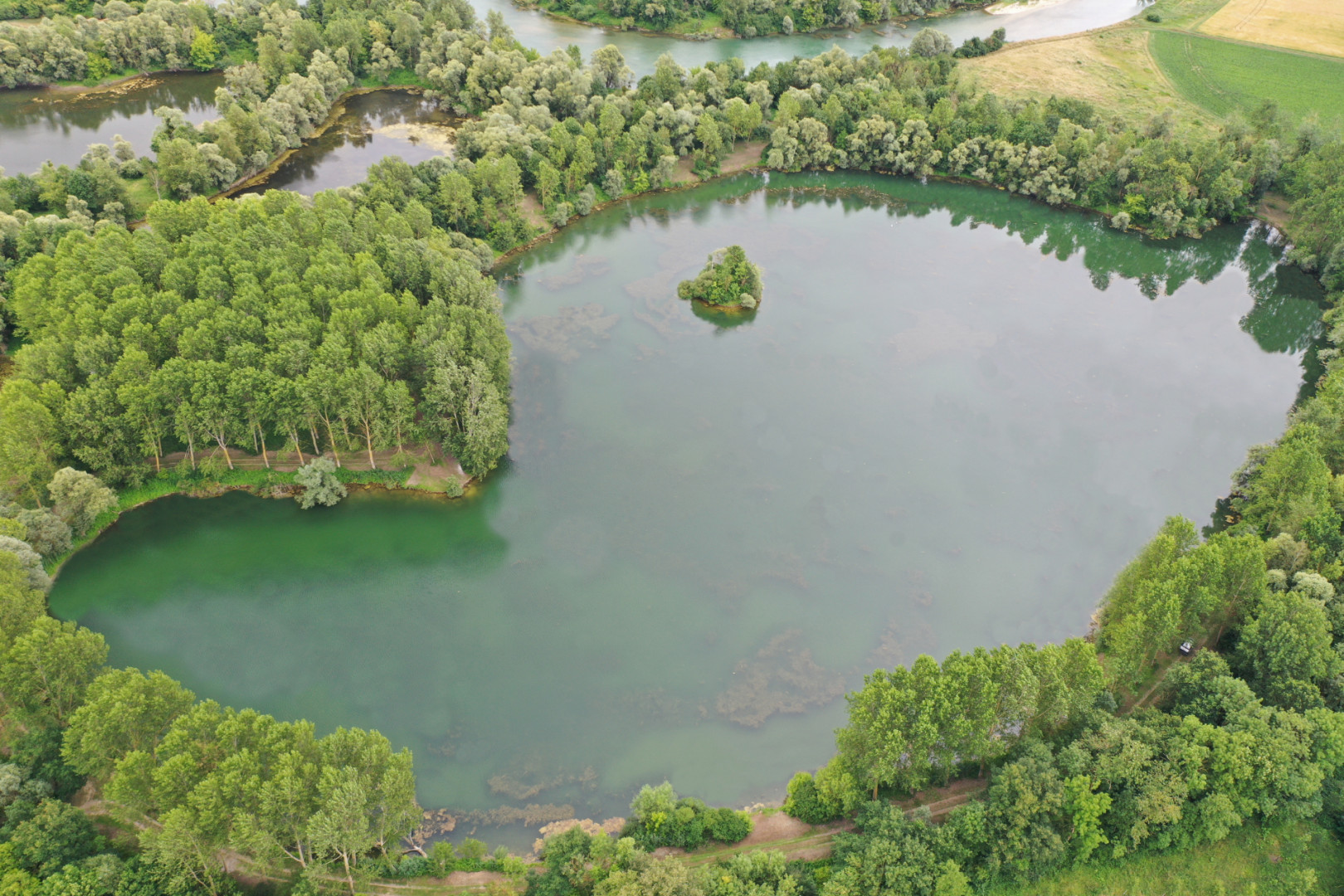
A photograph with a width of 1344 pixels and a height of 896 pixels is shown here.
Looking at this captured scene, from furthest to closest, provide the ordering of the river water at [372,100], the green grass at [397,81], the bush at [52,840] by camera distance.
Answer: the green grass at [397,81] < the river water at [372,100] < the bush at [52,840]

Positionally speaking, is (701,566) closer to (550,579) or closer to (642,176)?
(550,579)

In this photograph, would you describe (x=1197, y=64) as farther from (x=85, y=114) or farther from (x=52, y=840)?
(x=85, y=114)

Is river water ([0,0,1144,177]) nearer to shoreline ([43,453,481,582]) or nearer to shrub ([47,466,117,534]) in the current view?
shoreline ([43,453,481,582])

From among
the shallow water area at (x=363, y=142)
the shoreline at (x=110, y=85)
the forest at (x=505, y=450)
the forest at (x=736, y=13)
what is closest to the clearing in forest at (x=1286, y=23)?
the forest at (x=505, y=450)

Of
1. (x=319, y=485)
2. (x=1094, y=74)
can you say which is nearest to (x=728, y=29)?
(x=1094, y=74)

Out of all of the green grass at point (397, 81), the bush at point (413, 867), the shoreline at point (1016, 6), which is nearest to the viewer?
the bush at point (413, 867)

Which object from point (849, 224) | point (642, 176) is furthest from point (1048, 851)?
point (642, 176)

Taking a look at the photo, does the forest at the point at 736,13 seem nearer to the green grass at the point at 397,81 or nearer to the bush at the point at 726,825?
the green grass at the point at 397,81
